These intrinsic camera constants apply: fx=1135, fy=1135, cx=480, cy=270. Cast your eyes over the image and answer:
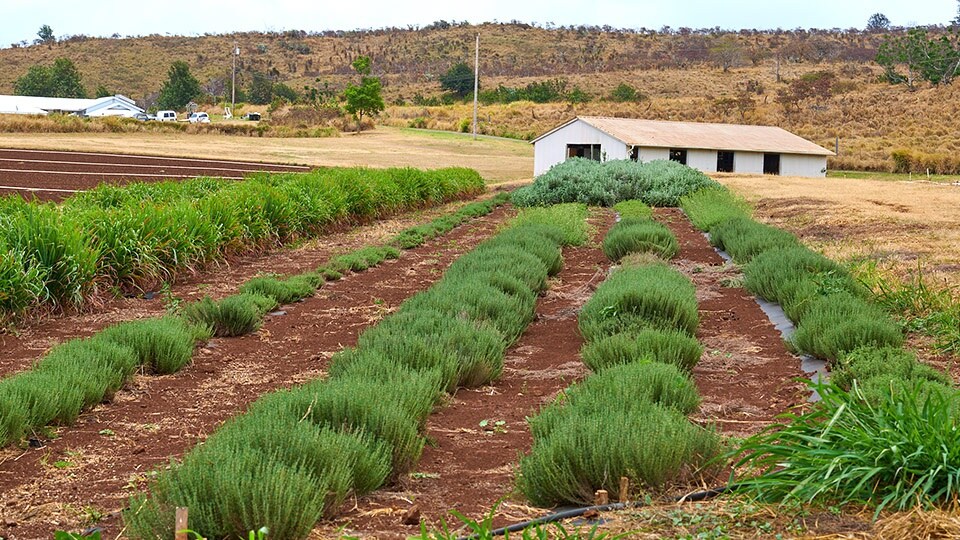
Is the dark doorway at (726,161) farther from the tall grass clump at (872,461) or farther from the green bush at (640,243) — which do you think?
the tall grass clump at (872,461)

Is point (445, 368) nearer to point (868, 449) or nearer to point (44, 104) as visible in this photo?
point (868, 449)

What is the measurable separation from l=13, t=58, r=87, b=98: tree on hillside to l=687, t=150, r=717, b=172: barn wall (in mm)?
72648

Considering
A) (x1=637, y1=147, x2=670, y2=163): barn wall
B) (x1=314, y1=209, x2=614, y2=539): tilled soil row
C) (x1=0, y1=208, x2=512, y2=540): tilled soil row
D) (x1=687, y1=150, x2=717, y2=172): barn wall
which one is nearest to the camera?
(x1=314, y1=209, x2=614, y2=539): tilled soil row

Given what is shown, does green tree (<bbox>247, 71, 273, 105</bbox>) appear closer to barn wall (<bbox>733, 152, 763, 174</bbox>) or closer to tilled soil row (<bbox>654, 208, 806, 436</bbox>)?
barn wall (<bbox>733, 152, 763, 174</bbox>)

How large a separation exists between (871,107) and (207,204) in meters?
61.5

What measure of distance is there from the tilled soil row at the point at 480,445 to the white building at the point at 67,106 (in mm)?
80568

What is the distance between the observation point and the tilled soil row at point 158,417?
17.5 feet

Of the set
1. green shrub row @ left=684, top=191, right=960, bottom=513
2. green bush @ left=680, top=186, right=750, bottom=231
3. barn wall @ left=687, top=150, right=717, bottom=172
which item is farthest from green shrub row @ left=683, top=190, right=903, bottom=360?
barn wall @ left=687, top=150, right=717, bottom=172

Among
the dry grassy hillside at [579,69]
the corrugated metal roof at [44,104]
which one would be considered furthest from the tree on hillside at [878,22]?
the corrugated metal roof at [44,104]

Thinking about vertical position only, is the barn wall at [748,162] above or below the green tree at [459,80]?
below

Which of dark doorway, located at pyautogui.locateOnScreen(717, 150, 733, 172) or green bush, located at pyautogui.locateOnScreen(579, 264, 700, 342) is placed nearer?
green bush, located at pyautogui.locateOnScreen(579, 264, 700, 342)

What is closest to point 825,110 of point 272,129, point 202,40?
point 272,129

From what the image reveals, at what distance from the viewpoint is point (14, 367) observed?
8.45m

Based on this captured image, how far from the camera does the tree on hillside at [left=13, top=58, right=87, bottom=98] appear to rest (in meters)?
102
